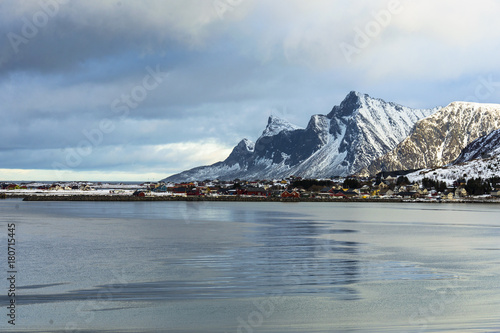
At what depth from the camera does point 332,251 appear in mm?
43750

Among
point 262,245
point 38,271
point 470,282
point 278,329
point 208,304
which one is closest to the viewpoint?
point 278,329

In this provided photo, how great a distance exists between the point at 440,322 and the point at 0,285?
70.8 feet

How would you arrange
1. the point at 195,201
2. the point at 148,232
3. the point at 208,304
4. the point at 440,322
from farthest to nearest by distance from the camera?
1. the point at 195,201
2. the point at 148,232
3. the point at 208,304
4. the point at 440,322

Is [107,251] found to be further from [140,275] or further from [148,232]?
[148,232]

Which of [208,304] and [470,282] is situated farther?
[470,282]

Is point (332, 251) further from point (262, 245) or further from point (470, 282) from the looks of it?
point (470, 282)

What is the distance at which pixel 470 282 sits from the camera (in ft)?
98.9

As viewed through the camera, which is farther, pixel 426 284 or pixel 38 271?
pixel 38 271

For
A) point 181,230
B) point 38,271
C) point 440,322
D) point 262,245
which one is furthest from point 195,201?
point 440,322

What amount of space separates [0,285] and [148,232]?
1329 inches

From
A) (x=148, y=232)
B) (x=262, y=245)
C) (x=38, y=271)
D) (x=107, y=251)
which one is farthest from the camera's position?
(x=148, y=232)

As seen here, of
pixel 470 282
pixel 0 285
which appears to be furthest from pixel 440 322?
pixel 0 285

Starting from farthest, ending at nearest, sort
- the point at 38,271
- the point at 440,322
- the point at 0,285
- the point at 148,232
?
the point at 148,232 → the point at 38,271 → the point at 0,285 → the point at 440,322

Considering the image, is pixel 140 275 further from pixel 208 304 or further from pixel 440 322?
Answer: pixel 440 322
